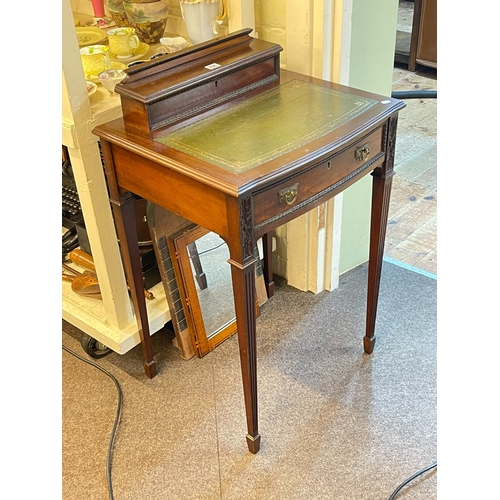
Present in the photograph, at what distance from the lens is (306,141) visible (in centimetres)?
126

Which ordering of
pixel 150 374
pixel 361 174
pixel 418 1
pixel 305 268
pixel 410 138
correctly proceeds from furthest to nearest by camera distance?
pixel 418 1 → pixel 410 138 → pixel 305 268 → pixel 150 374 → pixel 361 174

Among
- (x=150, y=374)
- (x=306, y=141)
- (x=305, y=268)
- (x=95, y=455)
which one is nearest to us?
(x=306, y=141)

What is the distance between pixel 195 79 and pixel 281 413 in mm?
Answer: 871

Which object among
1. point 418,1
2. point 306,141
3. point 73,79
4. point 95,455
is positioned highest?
point 73,79

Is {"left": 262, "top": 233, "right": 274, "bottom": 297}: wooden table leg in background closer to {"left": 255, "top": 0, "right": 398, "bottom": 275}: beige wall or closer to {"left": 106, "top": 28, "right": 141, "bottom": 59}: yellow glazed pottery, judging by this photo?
{"left": 255, "top": 0, "right": 398, "bottom": 275}: beige wall

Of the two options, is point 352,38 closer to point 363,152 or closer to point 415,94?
point 363,152

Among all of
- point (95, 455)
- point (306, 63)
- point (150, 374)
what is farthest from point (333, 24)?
point (95, 455)

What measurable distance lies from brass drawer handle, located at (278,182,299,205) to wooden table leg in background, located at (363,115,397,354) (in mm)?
321

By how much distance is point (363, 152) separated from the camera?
1361 mm

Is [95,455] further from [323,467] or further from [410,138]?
[410,138]

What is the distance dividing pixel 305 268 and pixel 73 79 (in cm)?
95

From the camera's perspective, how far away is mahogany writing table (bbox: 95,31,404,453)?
120cm

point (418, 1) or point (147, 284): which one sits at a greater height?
point (418, 1)

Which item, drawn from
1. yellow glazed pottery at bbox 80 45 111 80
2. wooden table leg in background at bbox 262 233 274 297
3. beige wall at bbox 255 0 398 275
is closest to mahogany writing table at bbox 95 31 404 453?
beige wall at bbox 255 0 398 275
